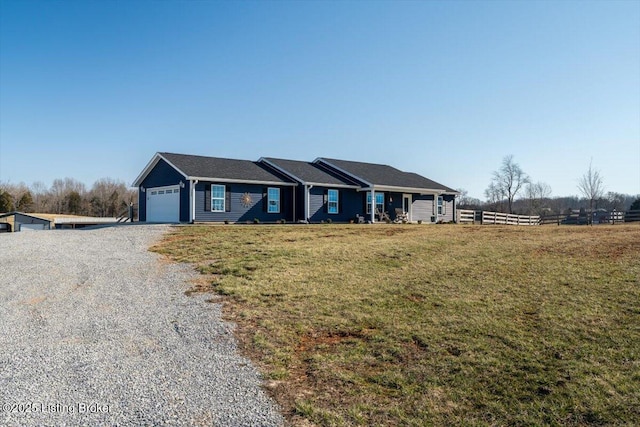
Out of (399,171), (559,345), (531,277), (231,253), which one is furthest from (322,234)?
(399,171)

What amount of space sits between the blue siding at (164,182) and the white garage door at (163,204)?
34cm

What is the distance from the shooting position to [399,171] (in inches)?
1300

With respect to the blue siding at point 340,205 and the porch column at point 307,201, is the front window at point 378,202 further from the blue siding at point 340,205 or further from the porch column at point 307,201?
the porch column at point 307,201

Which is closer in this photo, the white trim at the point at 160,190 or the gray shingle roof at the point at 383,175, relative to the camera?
the white trim at the point at 160,190

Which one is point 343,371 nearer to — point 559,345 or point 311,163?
point 559,345

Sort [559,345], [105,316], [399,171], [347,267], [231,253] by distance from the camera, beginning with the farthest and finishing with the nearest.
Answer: [399,171] → [231,253] → [347,267] → [105,316] → [559,345]

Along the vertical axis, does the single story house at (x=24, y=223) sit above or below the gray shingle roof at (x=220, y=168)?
below

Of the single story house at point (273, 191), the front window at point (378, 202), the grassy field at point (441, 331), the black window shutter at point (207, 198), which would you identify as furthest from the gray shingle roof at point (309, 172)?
the grassy field at point (441, 331)

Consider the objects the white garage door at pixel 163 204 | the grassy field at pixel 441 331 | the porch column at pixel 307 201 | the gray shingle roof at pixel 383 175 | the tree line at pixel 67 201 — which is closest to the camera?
the grassy field at pixel 441 331

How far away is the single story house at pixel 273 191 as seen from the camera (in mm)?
21406

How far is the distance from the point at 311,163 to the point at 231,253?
17.7 meters

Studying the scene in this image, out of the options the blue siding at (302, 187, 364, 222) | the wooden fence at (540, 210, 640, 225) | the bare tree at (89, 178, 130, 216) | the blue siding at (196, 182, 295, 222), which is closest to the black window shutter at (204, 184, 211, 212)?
the blue siding at (196, 182, 295, 222)

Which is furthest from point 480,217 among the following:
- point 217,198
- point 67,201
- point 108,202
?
point 67,201

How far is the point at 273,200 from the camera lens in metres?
23.7
